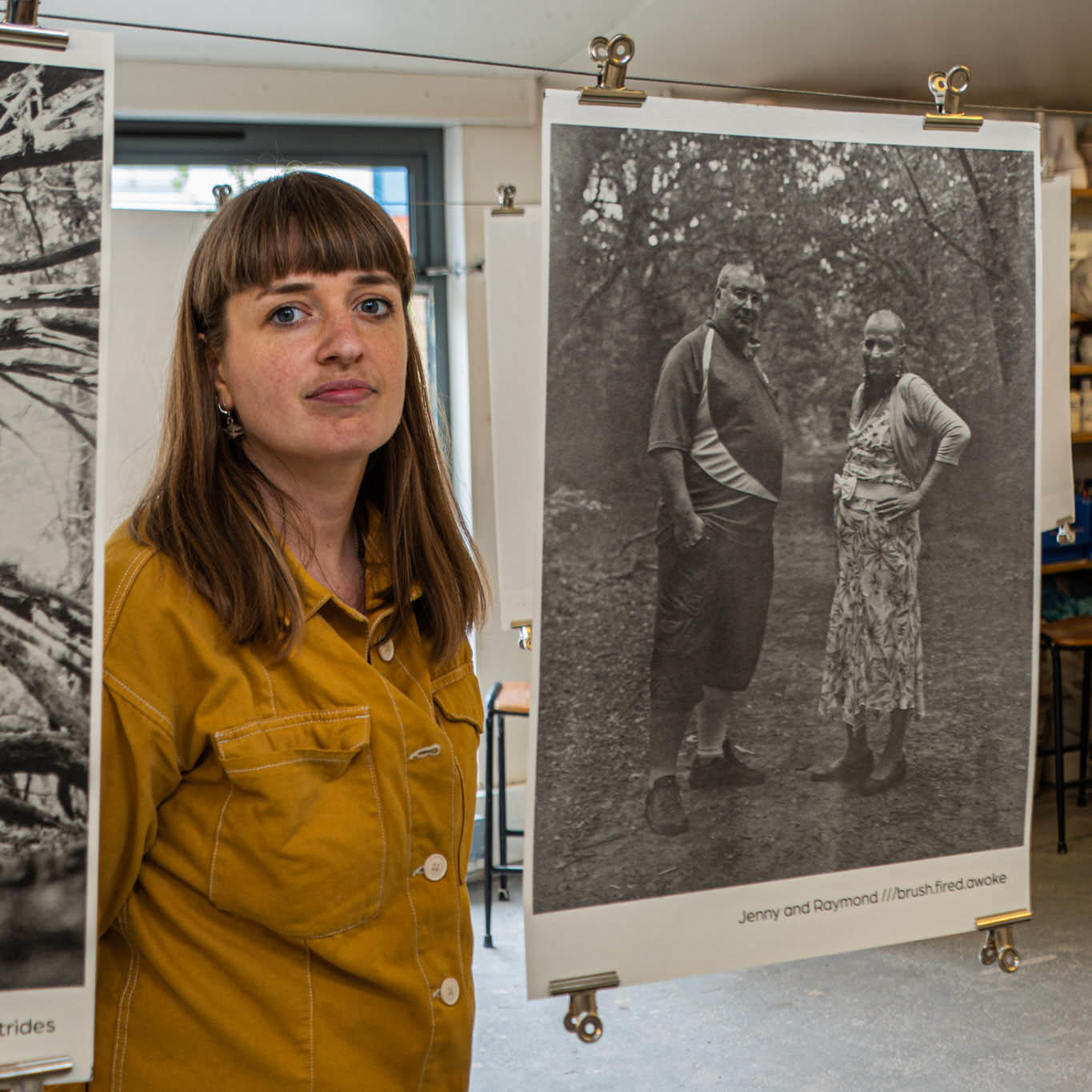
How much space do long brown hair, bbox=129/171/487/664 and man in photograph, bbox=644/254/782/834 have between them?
0.72ft

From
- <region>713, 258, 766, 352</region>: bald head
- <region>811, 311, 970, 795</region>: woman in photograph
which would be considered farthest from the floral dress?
<region>713, 258, 766, 352</region>: bald head

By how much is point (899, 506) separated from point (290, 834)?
67cm

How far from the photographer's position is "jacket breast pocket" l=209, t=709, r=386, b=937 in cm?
94

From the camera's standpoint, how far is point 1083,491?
448 centimetres

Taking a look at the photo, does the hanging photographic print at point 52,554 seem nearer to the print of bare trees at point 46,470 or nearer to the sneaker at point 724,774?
the print of bare trees at point 46,470

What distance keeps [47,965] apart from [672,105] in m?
0.86

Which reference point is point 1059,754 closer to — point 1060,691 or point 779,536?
point 1060,691

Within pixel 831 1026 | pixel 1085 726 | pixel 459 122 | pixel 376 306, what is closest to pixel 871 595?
pixel 376 306

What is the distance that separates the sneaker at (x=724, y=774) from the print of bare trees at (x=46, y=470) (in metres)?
0.56

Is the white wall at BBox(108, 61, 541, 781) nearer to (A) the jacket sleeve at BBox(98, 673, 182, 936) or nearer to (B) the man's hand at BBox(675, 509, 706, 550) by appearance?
(B) the man's hand at BBox(675, 509, 706, 550)

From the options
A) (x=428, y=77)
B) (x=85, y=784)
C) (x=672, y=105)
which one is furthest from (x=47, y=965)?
(x=428, y=77)

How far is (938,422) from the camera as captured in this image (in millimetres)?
1217

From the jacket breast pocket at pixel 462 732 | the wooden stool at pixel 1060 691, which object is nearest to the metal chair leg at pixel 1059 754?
the wooden stool at pixel 1060 691

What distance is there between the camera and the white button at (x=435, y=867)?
3.43 ft
